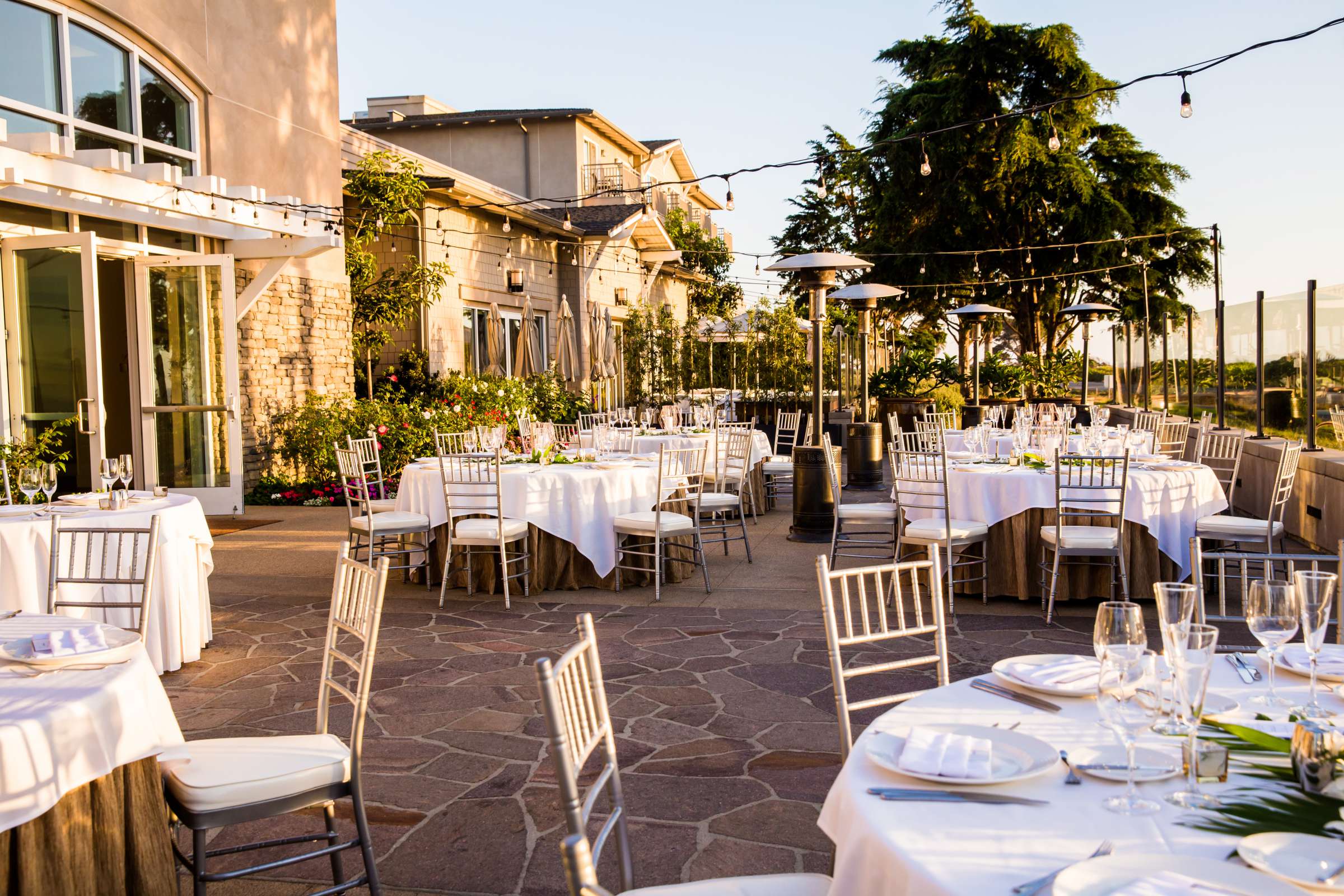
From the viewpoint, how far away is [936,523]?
23.7 ft

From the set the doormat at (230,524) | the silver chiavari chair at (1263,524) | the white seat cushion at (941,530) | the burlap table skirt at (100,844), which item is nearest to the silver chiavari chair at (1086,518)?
the white seat cushion at (941,530)

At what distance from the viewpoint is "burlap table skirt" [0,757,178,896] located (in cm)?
257

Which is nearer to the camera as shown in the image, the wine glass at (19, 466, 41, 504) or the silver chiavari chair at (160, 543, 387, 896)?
the silver chiavari chair at (160, 543, 387, 896)

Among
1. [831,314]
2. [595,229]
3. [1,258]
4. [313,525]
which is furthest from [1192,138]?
[1,258]

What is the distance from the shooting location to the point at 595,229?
20297mm

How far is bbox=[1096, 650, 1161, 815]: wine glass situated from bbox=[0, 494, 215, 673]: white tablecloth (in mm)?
4623

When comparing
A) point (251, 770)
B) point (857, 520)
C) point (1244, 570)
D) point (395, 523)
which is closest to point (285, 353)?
point (395, 523)

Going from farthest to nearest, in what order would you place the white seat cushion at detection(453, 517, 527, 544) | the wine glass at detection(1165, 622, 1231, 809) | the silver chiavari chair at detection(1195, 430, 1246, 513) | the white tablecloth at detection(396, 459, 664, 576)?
the silver chiavari chair at detection(1195, 430, 1246, 513), the white tablecloth at detection(396, 459, 664, 576), the white seat cushion at detection(453, 517, 527, 544), the wine glass at detection(1165, 622, 1231, 809)

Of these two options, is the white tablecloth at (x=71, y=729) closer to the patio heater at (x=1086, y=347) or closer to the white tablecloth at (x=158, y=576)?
the white tablecloth at (x=158, y=576)

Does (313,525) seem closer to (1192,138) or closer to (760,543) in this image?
(760,543)

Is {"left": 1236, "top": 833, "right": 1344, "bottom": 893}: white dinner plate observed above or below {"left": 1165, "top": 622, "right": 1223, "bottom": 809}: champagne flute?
below

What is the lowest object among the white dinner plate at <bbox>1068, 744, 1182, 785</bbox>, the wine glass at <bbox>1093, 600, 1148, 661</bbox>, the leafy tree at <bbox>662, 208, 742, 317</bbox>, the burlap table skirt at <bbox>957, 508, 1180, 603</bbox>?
the burlap table skirt at <bbox>957, 508, 1180, 603</bbox>

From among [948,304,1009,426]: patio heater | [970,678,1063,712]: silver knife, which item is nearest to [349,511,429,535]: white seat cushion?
[970,678,1063,712]: silver knife

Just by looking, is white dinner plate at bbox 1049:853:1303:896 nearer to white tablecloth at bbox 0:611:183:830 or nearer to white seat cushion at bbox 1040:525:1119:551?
white tablecloth at bbox 0:611:183:830
